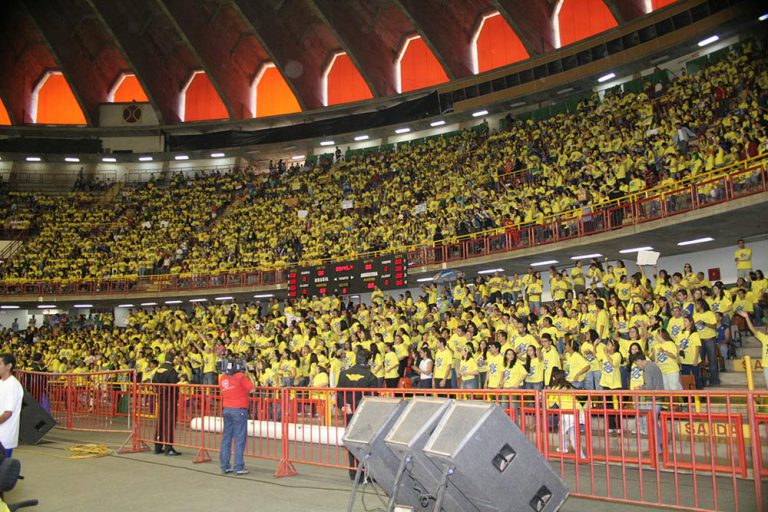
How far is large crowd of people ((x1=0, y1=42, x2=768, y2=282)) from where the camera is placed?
20.3 meters

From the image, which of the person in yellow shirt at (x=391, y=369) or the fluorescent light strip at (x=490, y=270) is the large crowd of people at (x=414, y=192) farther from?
the person in yellow shirt at (x=391, y=369)

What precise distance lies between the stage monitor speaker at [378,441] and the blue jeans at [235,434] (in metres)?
3.94

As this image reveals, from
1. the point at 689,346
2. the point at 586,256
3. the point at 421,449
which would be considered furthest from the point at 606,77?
the point at 421,449

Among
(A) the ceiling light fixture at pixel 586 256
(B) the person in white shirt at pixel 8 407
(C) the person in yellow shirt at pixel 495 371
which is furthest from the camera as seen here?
(A) the ceiling light fixture at pixel 586 256

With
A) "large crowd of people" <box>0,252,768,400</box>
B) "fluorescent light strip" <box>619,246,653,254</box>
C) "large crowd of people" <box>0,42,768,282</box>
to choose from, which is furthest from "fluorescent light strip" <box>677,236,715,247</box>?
"large crowd of people" <box>0,42,768,282</box>

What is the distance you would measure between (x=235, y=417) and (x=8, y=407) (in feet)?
10.6

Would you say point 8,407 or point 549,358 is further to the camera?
point 549,358

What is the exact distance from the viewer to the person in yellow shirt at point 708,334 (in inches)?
489

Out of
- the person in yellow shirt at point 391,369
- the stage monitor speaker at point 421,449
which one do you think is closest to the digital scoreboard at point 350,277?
the person in yellow shirt at point 391,369

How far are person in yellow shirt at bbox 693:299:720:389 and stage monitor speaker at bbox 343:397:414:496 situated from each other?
898cm

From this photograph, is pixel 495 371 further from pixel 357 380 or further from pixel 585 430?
pixel 585 430

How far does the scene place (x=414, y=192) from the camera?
2950 cm

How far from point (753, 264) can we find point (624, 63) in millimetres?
11711

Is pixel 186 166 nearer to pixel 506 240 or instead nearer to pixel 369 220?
pixel 369 220
